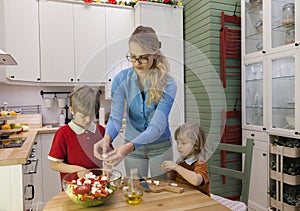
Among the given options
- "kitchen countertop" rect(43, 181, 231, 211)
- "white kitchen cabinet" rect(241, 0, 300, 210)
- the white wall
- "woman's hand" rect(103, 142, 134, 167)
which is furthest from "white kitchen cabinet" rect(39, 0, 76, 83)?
"woman's hand" rect(103, 142, 134, 167)

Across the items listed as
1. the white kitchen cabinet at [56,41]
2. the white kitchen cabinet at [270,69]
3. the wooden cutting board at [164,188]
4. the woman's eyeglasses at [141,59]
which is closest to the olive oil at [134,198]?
the wooden cutting board at [164,188]

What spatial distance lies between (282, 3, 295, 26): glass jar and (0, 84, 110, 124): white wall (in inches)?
96.5

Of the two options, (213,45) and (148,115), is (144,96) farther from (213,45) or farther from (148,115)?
(213,45)

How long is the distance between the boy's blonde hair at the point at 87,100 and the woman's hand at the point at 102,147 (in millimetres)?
92

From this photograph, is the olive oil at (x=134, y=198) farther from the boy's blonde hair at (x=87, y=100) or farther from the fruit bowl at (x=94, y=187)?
the boy's blonde hair at (x=87, y=100)

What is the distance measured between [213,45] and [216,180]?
1.28 meters

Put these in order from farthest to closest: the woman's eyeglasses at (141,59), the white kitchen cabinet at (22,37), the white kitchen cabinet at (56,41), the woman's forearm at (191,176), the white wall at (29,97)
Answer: the white wall at (29,97)
the white kitchen cabinet at (56,41)
the white kitchen cabinet at (22,37)
the woman's forearm at (191,176)
the woman's eyeglasses at (141,59)

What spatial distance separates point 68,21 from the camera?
9.08 feet

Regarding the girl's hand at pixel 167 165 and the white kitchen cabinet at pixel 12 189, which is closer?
the girl's hand at pixel 167 165

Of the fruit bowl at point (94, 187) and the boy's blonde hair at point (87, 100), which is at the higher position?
the boy's blonde hair at point (87, 100)

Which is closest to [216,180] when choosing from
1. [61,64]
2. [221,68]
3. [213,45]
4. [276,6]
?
[221,68]

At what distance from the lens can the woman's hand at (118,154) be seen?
766mm

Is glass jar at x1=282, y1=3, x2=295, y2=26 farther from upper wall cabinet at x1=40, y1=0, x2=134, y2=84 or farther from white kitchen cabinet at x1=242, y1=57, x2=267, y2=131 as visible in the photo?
upper wall cabinet at x1=40, y1=0, x2=134, y2=84

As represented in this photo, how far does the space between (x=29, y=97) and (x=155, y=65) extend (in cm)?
266
